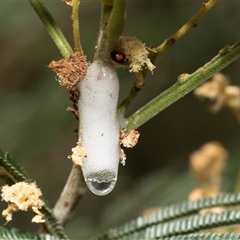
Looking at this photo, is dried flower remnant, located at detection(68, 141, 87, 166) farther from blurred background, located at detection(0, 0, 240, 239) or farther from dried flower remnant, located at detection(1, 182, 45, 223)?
blurred background, located at detection(0, 0, 240, 239)

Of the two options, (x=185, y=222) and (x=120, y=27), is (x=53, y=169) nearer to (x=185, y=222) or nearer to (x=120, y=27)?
(x=185, y=222)

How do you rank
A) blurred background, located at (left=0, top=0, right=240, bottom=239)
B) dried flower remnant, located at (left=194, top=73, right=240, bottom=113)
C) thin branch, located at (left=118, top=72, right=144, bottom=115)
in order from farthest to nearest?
blurred background, located at (left=0, top=0, right=240, bottom=239), dried flower remnant, located at (left=194, top=73, right=240, bottom=113), thin branch, located at (left=118, top=72, right=144, bottom=115)

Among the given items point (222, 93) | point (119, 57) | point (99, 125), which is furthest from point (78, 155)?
point (222, 93)

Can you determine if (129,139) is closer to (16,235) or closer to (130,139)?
(130,139)

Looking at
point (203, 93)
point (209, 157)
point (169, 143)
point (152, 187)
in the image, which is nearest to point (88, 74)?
point (203, 93)

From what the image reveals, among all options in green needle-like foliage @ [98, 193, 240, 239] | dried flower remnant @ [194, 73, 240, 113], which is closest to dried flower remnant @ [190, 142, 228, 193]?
dried flower remnant @ [194, 73, 240, 113]

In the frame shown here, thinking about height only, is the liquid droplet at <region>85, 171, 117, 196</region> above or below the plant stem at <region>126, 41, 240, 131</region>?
below
